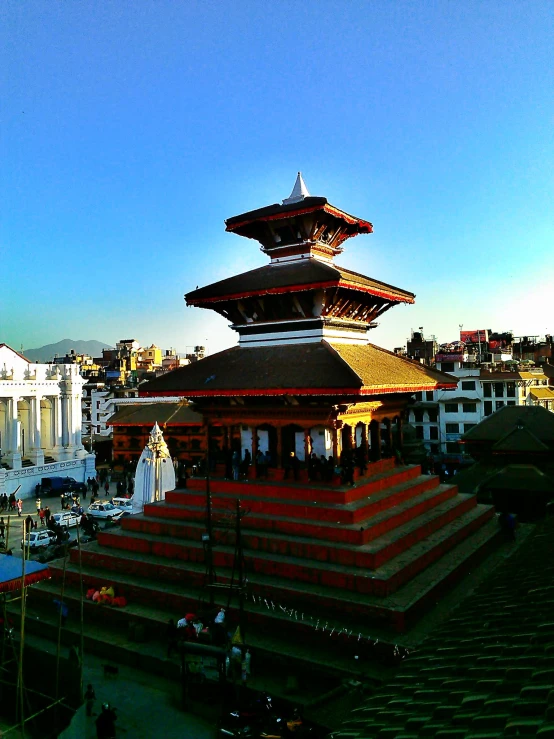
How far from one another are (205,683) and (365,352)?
7763 mm

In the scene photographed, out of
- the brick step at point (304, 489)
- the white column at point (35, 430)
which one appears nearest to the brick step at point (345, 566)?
the brick step at point (304, 489)

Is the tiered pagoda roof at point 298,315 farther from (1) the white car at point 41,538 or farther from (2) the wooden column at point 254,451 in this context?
(1) the white car at point 41,538

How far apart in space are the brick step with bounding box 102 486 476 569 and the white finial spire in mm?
7526

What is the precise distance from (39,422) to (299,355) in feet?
95.5

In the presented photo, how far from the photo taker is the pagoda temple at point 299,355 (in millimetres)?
11039

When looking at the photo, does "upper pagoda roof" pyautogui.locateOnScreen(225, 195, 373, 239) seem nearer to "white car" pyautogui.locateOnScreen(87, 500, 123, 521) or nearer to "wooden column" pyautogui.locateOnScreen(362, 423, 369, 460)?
"wooden column" pyautogui.locateOnScreen(362, 423, 369, 460)

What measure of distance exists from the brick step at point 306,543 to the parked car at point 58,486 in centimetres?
2101

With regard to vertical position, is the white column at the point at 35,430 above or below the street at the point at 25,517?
above

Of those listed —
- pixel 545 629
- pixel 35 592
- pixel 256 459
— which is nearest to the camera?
pixel 545 629

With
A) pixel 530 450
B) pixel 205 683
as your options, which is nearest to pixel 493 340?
pixel 530 450

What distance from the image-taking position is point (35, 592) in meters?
11.2

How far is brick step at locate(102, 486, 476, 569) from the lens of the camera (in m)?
9.34

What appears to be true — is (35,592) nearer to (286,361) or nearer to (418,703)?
(286,361)

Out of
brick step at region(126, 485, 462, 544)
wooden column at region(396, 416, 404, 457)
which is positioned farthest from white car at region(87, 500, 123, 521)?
wooden column at region(396, 416, 404, 457)
